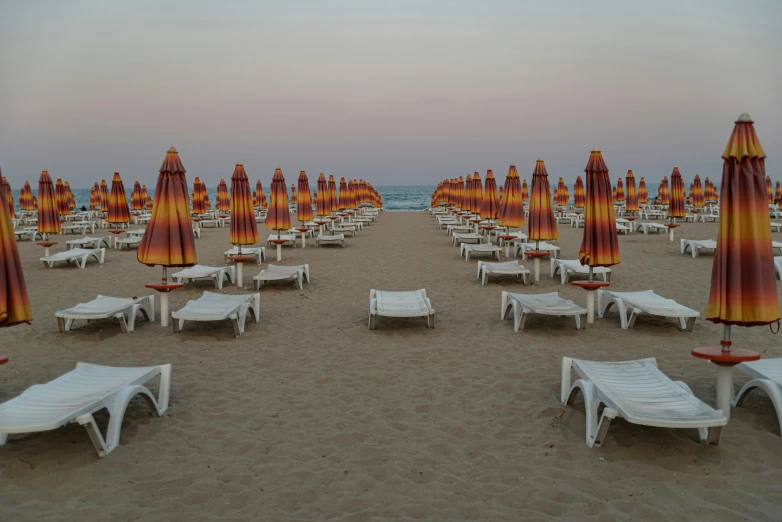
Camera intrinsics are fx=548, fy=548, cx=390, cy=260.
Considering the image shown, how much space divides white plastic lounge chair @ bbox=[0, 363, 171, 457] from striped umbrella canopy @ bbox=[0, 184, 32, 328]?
70 centimetres

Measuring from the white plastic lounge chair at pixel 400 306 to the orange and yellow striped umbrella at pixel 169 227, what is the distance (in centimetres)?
250

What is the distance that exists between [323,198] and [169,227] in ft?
46.8

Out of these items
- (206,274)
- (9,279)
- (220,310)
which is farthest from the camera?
(206,274)

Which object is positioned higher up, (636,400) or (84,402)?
(84,402)

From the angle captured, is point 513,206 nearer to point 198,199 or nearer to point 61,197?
point 198,199

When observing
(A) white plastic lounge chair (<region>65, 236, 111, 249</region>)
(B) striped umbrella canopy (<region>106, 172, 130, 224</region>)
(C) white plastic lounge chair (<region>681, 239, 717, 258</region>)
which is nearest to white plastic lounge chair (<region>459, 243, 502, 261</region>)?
(C) white plastic lounge chair (<region>681, 239, 717, 258</region>)

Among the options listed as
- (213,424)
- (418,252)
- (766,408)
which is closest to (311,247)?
(418,252)

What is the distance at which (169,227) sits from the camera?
7.25m

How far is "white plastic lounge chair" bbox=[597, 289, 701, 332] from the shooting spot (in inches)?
284

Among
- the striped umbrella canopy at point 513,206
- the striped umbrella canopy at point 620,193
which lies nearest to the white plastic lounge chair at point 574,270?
the striped umbrella canopy at point 513,206

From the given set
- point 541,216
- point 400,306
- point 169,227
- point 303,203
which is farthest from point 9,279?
point 303,203

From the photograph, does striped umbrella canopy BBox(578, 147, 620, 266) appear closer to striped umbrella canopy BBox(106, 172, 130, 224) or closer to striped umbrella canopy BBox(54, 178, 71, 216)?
striped umbrella canopy BBox(106, 172, 130, 224)

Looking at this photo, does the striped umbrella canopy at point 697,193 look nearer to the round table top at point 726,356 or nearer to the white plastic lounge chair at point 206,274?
the white plastic lounge chair at point 206,274

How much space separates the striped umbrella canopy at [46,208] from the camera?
546 inches
